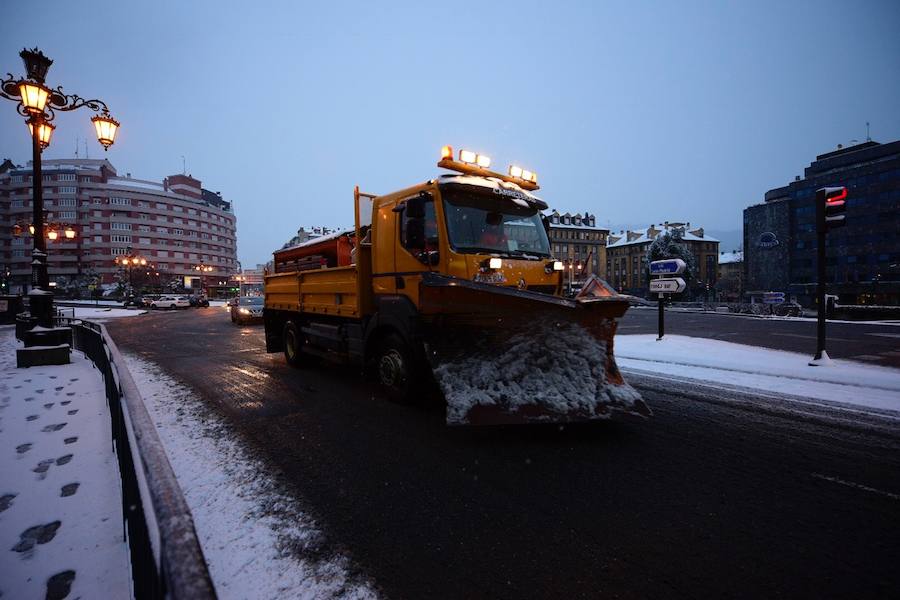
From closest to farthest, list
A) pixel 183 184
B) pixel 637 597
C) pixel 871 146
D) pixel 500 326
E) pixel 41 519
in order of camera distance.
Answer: pixel 637 597 < pixel 41 519 < pixel 500 326 < pixel 871 146 < pixel 183 184

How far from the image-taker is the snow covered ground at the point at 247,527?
2268 millimetres

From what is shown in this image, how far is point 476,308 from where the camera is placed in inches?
179

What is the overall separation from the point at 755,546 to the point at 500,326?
2.76 m

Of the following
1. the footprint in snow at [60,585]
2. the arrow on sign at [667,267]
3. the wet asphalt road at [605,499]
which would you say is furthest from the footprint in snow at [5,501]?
the arrow on sign at [667,267]

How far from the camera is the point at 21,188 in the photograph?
249 ft

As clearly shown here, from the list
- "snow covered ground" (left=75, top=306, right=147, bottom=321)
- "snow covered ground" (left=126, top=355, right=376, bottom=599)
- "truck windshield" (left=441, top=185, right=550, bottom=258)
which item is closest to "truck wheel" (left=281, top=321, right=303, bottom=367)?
"snow covered ground" (left=126, top=355, right=376, bottom=599)

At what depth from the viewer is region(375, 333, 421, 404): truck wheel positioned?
5.29 meters

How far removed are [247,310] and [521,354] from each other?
19.3 m

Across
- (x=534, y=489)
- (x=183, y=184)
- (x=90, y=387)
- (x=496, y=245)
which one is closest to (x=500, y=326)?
(x=496, y=245)

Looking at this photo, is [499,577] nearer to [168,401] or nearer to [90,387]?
[168,401]

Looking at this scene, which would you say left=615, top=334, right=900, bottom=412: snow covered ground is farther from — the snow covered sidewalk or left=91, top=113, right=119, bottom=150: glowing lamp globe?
→ left=91, top=113, right=119, bottom=150: glowing lamp globe

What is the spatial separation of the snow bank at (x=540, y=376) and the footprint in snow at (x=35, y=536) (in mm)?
3091

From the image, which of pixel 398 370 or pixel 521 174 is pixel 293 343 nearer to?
pixel 398 370

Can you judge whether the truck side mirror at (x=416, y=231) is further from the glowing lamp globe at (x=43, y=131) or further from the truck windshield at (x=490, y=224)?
the glowing lamp globe at (x=43, y=131)
